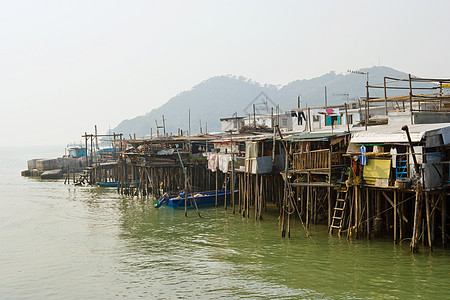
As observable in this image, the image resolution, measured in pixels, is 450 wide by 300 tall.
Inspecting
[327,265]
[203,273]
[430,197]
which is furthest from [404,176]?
[203,273]

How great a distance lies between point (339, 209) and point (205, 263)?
21.0ft

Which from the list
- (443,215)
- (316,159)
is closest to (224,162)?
(316,159)

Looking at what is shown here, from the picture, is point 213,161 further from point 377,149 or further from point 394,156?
point 394,156

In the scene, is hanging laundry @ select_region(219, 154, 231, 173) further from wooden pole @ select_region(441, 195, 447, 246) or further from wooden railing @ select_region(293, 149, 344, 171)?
wooden pole @ select_region(441, 195, 447, 246)

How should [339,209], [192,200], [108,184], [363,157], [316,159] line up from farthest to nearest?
1. [108,184]
2. [192,200]
3. [316,159]
4. [339,209]
5. [363,157]

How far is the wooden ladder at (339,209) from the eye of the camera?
20406 mm

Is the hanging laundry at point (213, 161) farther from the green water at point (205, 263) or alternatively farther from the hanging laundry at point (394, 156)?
the hanging laundry at point (394, 156)

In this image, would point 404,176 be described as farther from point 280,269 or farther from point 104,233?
point 104,233

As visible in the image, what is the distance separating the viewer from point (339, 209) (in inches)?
806

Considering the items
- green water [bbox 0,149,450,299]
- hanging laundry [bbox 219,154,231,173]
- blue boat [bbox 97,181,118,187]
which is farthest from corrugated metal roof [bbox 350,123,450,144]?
blue boat [bbox 97,181,118,187]

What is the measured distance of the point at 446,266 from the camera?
16219mm

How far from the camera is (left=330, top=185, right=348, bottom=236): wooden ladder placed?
20.4 m

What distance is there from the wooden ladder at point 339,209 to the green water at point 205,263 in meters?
0.78

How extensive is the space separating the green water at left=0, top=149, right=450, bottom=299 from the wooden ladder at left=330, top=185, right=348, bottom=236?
78 centimetres
